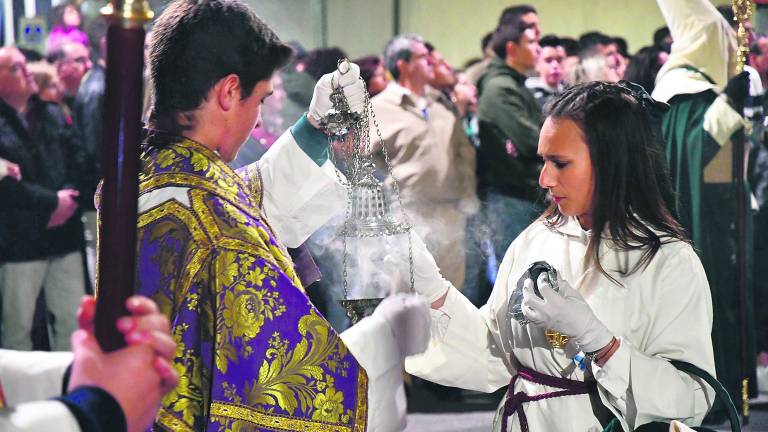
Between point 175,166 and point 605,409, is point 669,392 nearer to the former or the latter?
point 605,409

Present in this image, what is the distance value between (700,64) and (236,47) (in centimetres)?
343

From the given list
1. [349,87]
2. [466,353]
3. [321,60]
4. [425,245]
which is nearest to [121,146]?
[349,87]

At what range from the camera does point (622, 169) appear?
7.63ft

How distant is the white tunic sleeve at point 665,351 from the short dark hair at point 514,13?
3742mm

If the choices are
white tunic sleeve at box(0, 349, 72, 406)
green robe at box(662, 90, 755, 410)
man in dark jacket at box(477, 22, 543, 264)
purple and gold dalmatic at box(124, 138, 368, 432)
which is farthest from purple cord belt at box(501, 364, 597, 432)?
man in dark jacket at box(477, 22, 543, 264)

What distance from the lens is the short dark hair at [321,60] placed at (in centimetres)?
556

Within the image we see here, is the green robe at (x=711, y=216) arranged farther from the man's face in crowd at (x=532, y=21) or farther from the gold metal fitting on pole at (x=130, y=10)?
the gold metal fitting on pole at (x=130, y=10)

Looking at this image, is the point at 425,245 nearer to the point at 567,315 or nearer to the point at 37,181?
the point at 567,315

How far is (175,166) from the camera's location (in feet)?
6.28

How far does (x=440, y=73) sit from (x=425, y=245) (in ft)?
10.2

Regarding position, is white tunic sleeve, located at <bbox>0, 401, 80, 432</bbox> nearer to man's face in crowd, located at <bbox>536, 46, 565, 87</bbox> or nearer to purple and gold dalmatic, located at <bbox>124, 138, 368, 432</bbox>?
purple and gold dalmatic, located at <bbox>124, 138, 368, 432</bbox>

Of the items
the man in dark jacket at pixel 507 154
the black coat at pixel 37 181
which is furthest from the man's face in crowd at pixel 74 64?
the man in dark jacket at pixel 507 154

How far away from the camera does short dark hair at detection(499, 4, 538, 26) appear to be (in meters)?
5.82

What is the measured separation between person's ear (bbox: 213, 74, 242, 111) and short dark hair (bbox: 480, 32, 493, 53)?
13.4 ft
